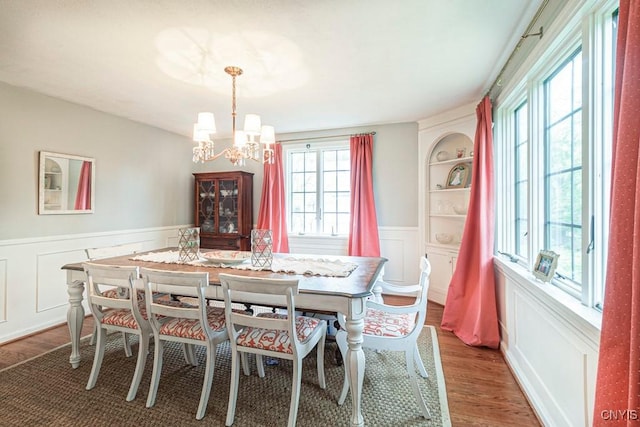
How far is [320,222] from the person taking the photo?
15.1 feet

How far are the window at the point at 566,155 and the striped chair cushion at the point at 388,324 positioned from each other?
0.90 metres

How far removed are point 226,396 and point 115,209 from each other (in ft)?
9.69

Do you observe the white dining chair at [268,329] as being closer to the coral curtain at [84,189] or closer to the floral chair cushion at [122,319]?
the floral chair cushion at [122,319]

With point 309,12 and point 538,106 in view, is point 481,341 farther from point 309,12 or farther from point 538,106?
point 309,12

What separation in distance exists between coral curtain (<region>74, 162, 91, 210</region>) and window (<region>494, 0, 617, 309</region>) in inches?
170

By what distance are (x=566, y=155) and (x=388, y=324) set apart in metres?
1.47

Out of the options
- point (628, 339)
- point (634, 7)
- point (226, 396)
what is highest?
point (634, 7)

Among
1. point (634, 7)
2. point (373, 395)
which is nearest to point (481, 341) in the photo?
point (373, 395)

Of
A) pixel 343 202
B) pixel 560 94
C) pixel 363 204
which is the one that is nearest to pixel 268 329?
pixel 560 94

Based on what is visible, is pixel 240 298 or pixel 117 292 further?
pixel 117 292

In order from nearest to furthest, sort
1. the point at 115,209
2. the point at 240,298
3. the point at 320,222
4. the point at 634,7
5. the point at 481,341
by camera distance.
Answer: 1. the point at 634,7
2. the point at 240,298
3. the point at 481,341
4. the point at 115,209
5. the point at 320,222

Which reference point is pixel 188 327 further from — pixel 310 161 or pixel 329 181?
pixel 310 161

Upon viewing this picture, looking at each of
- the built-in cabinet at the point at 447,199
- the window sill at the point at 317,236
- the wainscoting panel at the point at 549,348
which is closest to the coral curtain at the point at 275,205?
the window sill at the point at 317,236

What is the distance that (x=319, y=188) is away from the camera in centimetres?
459
